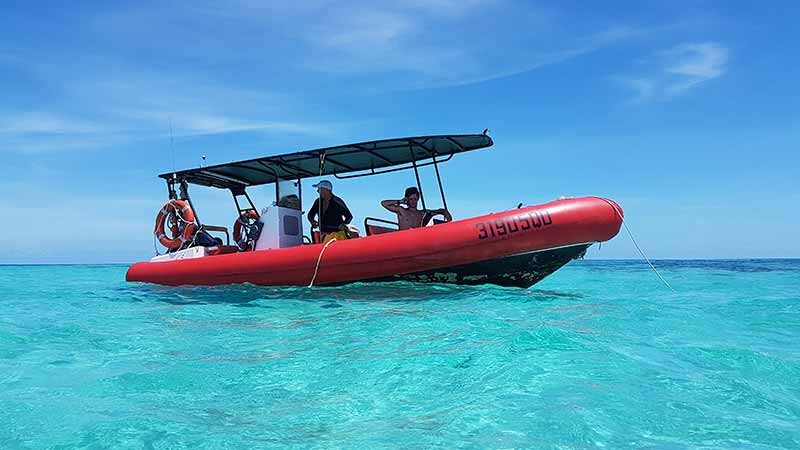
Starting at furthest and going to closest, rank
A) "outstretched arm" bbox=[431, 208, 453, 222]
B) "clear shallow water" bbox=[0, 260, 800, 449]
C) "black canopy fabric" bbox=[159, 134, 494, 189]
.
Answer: "outstretched arm" bbox=[431, 208, 453, 222] → "black canopy fabric" bbox=[159, 134, 494, 189] → "clear shallow water" bbox=[0, 260, 800, 449]

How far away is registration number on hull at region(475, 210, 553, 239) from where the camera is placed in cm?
670

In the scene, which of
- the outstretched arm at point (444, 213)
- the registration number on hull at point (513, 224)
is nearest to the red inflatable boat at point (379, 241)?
the registration number on hull at point (513, 224)

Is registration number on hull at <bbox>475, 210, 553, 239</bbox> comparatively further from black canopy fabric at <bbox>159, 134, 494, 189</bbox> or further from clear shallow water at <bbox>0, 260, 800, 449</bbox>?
black canopy fabric at <bbox>159, 134, 494, 189</bbox>

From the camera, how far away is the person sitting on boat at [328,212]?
845cm

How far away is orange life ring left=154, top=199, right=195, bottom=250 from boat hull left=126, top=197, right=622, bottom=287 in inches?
101

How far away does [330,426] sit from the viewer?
250 centimetres

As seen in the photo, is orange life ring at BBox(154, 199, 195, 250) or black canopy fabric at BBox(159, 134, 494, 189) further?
orange life ring at BBox(154, 199, 195, 250)

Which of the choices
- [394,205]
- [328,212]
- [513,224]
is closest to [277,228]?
[328,212]

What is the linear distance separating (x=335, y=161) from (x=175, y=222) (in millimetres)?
3438

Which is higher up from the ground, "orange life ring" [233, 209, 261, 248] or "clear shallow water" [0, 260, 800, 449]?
"orange life ring" [233, 209, 261, 248]

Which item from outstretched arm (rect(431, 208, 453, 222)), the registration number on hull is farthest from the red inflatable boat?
outstretched arm (rect(431, 208, 453, 222))

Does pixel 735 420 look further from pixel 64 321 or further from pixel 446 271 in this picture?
pixel 64 321

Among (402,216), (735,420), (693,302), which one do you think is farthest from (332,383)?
(693,302)

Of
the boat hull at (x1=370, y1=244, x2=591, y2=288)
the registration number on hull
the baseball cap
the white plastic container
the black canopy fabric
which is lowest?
the boat hull at (x1=370, y1=244, x2=591, y2=288)
